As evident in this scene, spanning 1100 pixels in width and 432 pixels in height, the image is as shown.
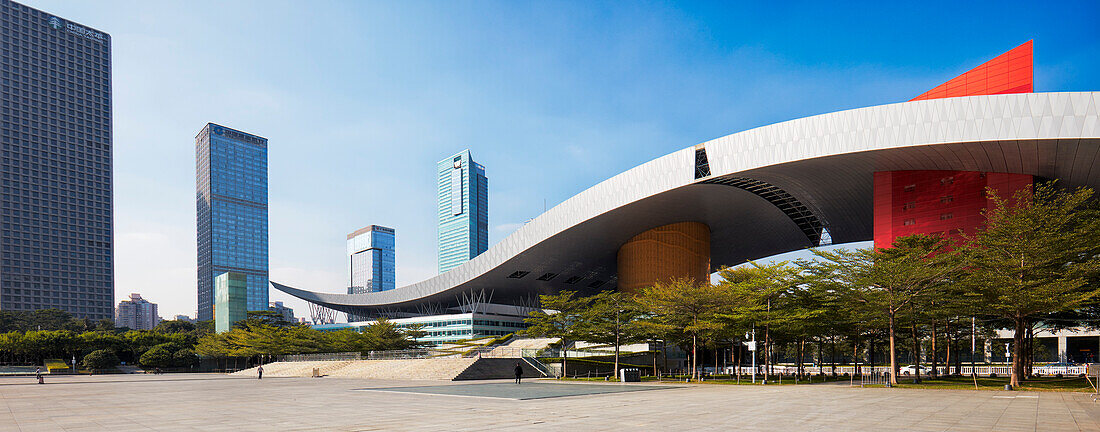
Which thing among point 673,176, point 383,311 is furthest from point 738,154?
point 383,311

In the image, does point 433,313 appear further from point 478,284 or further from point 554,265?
point 554,265

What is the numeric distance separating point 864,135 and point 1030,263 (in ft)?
48.3

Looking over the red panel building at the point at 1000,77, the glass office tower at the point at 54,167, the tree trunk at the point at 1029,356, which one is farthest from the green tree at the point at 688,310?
the glass office tower at the point at 54,167

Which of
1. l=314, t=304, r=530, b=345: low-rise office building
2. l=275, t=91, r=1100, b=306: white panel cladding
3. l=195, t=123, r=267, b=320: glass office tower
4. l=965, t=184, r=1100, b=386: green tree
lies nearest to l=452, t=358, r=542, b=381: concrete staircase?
l=275, t=91, r=1100, b=306: white panel cladding

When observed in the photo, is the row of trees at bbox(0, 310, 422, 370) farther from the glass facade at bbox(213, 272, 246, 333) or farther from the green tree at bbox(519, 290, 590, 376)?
the green tree at bbox(519, 290, 590, 376)

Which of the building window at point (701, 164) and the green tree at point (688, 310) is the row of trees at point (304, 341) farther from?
the building window at point (701, 164)

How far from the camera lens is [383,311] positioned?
94875 mm

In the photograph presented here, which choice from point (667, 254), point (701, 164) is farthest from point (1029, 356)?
point (667, 254)

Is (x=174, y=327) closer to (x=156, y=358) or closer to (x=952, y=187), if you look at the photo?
(x=156, y=358)

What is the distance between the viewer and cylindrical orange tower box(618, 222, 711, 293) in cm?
6266

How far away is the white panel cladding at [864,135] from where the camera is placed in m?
33.3

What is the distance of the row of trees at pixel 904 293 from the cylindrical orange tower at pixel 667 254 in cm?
1993

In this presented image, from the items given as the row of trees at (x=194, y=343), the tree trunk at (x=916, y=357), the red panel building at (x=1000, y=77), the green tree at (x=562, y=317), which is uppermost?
the red panel building at (x=1000, y=77)

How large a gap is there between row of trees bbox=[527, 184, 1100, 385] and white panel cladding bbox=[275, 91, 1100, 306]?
3.60 m
